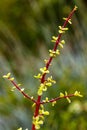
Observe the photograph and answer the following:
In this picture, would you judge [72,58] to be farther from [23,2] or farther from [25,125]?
[23,2]

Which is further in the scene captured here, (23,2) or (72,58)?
(23,2)

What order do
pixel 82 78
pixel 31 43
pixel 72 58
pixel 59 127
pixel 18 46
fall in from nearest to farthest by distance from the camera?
pixel 59 127, pixel 82 78, pixel 72 58, pixel 18 46, pixel 31 43

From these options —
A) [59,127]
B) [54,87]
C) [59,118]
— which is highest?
[54,87]

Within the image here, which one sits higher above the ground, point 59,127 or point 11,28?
point 11,28

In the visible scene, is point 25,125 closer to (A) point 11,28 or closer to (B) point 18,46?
(B) point 18,46

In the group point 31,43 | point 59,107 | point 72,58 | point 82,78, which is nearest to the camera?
point 59,107

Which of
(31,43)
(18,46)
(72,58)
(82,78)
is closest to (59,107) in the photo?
(82,78)

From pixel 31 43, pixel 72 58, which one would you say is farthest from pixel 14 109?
pixel 31 43
